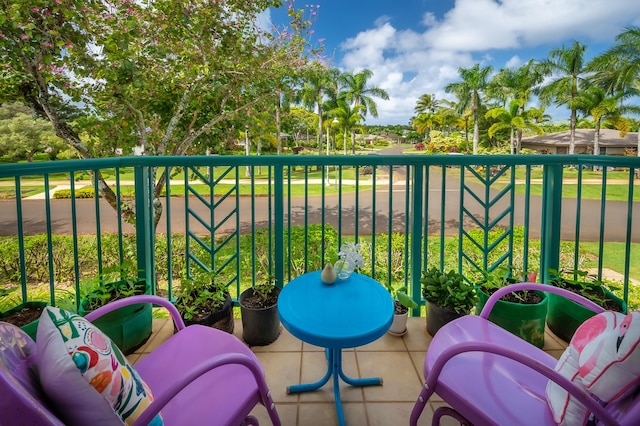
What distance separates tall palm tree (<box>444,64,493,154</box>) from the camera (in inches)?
992

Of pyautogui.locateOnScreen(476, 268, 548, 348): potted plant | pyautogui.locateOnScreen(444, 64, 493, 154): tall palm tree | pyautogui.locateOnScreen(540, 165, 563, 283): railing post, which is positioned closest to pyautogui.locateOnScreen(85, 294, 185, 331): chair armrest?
pyautogui.locateOnScreen(476, 268, 548, 348): potted plant

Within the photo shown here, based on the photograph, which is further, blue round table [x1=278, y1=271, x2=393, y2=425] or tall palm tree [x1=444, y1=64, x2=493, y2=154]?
tall palm tree [x1=444, y1=64, x2=493, y2=154]

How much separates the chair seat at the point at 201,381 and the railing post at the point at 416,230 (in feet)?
4.46

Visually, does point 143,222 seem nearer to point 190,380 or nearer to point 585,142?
point 190,380

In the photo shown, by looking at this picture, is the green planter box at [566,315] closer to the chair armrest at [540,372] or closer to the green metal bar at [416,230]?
the green metal bar at [416,230]

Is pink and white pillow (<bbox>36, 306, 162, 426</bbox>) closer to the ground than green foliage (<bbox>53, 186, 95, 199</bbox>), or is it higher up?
higher up

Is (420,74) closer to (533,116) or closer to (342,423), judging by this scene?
(533,116)

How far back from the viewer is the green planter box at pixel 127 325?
1782 millimetres

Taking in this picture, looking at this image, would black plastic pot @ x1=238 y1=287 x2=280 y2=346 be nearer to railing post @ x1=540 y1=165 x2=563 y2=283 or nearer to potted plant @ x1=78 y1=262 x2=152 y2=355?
potted plant @ x1=78 y1=262 x2=152 y2=355

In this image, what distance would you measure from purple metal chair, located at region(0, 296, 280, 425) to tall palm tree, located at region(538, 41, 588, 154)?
92.3 ft

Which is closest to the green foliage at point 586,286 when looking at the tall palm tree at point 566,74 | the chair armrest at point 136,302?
the chair armrest at point 136,302

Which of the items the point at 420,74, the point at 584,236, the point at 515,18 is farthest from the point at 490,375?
the point at 420,74

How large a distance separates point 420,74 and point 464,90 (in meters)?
17.9

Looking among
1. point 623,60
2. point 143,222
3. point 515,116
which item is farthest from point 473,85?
point 143,222
